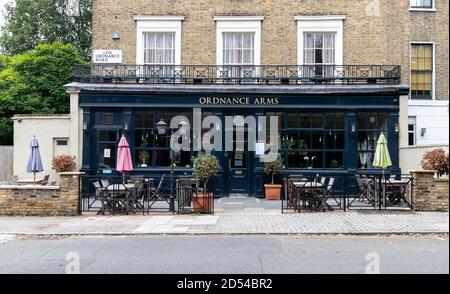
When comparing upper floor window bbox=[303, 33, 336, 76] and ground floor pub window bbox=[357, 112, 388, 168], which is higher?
upper floor window bbox=[303, 33, 336, 76]

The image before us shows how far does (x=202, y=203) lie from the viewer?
15.2 m

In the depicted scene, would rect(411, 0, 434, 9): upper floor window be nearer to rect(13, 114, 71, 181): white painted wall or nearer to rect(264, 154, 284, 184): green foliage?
rect(264, 154, 284, 184): green foliage

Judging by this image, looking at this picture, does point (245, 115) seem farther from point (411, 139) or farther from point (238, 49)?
A: point (411, 139)

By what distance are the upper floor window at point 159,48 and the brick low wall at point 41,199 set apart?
8204mm

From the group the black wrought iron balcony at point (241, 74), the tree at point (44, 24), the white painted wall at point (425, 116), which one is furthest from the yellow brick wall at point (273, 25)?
the tree at point (44, 24)

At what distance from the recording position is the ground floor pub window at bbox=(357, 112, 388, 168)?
2050 centimetres

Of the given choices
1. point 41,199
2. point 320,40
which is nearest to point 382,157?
point 320,40

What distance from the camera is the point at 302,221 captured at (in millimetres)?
13383

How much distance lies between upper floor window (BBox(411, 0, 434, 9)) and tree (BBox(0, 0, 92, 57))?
26.2 meters

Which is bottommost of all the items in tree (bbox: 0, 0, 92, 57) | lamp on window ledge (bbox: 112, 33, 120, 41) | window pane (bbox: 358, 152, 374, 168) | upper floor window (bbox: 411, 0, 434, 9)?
window pane (bbox: 358, 152, 374, 168)

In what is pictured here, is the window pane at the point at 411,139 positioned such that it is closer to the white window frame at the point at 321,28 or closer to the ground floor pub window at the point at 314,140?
the ground floor pub window at the point at 314,140

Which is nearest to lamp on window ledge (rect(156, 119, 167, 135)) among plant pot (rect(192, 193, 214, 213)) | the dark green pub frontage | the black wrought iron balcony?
the dark green pub frontage

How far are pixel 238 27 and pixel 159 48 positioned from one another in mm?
3532

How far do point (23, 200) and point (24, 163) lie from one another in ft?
20.7
